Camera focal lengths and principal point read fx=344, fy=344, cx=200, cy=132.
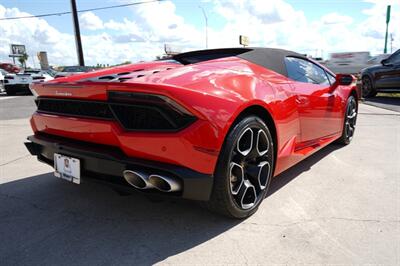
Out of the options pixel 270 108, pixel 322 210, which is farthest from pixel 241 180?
pixel 322 210

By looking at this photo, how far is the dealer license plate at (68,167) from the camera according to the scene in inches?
92.4

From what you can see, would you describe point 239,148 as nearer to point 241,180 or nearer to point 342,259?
point 241,180

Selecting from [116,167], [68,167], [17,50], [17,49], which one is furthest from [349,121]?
[17,49]

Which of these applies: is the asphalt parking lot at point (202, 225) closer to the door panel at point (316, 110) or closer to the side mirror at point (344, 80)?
the door panel at point (316, 110)

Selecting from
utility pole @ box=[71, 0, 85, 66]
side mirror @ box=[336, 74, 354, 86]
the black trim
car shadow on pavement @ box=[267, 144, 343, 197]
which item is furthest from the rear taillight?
utility pole @ box=[71, 0, 85, 66]

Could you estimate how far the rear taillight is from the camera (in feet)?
6.75

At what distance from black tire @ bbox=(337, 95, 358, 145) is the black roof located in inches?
48.2

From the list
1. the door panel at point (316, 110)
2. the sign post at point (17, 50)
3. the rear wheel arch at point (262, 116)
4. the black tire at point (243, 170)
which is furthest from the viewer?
the sign post at point (17, 50)

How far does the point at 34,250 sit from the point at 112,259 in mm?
525

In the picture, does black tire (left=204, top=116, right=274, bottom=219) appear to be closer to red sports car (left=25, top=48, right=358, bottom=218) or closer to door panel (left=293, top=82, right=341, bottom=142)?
red sports car (left=25, top=48, right=358, bottom=218)

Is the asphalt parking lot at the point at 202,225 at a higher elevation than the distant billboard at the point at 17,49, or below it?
below

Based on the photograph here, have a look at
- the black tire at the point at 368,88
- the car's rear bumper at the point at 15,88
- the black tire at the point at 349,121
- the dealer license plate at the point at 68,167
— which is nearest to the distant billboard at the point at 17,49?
the car's rear bumper at the point at 15,88

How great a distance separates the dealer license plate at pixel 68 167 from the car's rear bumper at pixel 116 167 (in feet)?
0.11

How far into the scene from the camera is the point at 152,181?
81.1 inches
